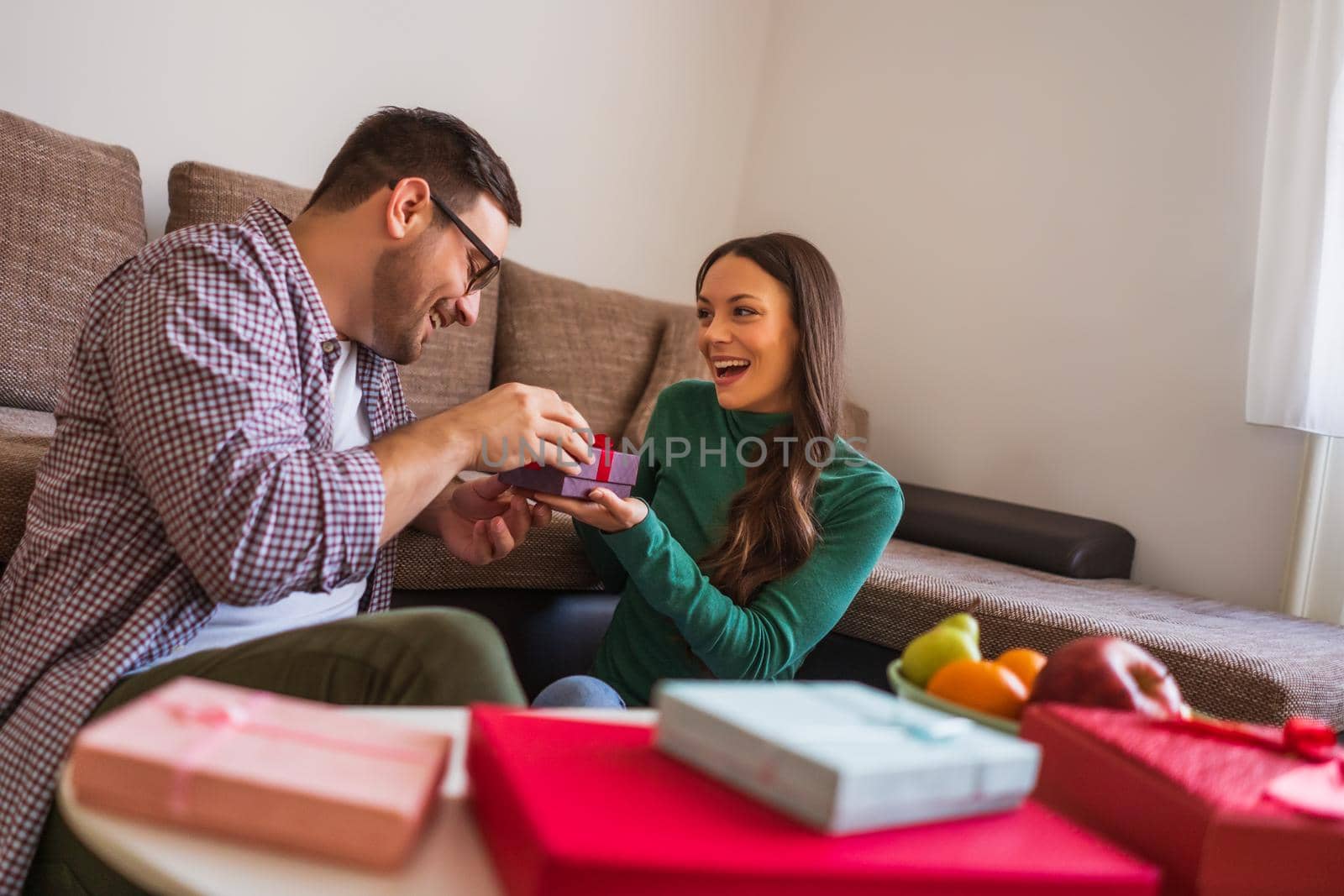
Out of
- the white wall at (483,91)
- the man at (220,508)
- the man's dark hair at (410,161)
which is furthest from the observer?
the white wall at (483,91)

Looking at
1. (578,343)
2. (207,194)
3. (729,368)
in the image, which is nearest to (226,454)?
(729,368)

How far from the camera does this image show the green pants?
0.82m

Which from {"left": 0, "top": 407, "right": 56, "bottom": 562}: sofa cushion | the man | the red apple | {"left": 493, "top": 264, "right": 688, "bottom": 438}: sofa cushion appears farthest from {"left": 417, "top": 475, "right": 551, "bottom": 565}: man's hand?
{"left": 493, "top": 264, "right": 688, "bottom": 438}: sofa cushion

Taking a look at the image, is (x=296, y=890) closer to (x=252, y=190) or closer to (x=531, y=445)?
(x=531, y=445)

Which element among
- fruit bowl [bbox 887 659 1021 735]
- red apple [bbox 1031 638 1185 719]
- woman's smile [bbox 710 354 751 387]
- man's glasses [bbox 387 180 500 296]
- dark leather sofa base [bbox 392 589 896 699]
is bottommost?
dark leather sofa base [bbox 392 589 896 699]

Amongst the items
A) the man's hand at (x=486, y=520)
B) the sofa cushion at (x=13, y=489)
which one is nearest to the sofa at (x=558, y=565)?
the sofa cushion at (x=13, y=489)

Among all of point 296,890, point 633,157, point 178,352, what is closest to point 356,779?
point 296,890

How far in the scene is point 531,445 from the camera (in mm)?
1238

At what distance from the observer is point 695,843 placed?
0.47m

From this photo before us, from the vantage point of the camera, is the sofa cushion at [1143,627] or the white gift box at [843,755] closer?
the white gift box at [843,755]

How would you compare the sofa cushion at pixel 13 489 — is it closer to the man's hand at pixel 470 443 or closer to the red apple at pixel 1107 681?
the man's hand at pixel 470 443

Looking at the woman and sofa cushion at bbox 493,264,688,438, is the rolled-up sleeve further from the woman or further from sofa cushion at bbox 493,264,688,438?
sofa cushion at bbox 493,264,688,438

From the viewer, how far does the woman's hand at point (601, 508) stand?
1.35 metres

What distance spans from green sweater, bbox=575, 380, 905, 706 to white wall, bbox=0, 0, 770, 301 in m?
1.31
